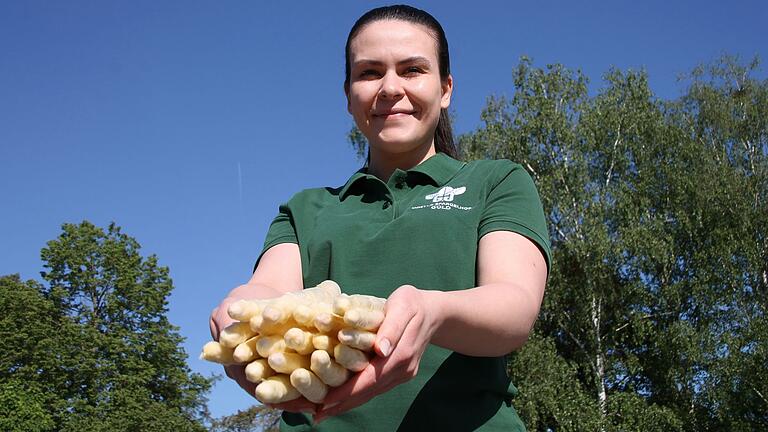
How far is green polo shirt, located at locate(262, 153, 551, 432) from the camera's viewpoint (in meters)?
2.25

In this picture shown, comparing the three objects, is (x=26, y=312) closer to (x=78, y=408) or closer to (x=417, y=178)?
(x=78, y=408)

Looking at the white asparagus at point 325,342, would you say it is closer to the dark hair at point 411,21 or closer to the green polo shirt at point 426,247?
the green polo shirt at point 426,247

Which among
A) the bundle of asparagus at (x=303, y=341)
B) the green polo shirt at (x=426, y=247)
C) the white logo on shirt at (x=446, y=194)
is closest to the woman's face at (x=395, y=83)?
the green polo shirt at (x=426, y=247)

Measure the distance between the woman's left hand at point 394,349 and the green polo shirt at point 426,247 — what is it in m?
0.59

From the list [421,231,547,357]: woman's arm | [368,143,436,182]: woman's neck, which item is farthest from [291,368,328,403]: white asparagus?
[368,143,436,182]: woman's neck

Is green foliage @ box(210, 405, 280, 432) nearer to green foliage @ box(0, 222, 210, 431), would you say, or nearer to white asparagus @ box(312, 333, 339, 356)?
green foliage @ box(0, 222, 210, 431)

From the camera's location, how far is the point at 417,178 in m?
2.73

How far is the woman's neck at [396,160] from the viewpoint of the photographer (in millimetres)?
2820

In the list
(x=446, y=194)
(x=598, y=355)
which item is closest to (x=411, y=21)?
(x=446, y=194)

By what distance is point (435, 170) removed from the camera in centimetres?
273

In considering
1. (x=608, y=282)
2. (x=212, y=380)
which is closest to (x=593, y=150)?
(x=608, y=282)

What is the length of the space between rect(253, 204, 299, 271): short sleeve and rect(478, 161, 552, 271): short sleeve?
714 mm

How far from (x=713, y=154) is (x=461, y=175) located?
31.3 m

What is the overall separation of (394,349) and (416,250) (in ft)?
2.64
